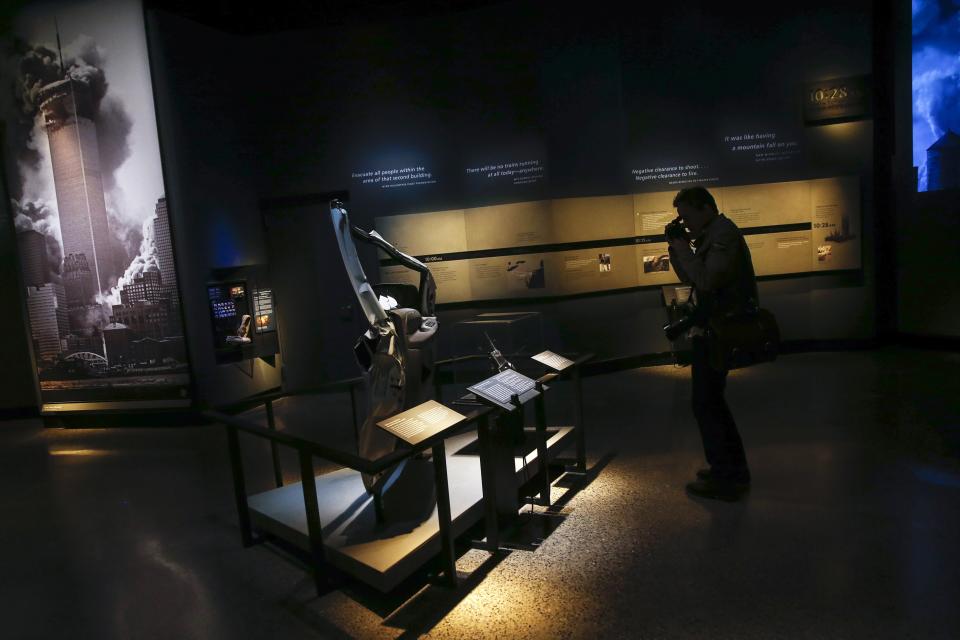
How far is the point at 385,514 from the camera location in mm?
3504

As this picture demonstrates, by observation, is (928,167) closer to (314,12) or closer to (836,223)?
(836,223)

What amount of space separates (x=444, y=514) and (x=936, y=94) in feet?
28.3

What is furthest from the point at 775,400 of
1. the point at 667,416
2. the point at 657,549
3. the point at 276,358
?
the point at 276,358

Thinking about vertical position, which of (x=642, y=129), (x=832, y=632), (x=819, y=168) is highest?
(x=642, y=129)

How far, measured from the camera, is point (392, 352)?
11.7ft

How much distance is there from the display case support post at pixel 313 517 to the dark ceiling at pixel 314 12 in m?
6.84

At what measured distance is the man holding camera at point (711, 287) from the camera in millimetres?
3676

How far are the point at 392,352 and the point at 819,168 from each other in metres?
7.30

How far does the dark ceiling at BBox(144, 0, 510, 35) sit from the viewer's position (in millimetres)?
8078

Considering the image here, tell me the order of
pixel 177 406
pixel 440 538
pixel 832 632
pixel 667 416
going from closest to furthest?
pixel 832 632 < pixel 440 538 < pixel 667 416 < pixel 177 406

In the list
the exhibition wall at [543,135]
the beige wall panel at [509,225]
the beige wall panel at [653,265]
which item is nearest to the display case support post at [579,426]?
the exhibition wall at [543,135]

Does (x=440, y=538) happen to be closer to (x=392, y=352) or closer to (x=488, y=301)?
(x=392, y=352)

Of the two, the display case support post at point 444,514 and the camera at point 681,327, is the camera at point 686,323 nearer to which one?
the camera at point 681,327

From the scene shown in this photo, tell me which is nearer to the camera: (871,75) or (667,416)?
(667,416)
